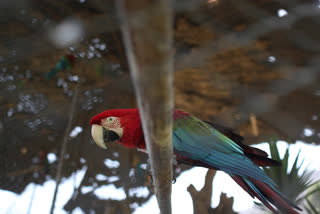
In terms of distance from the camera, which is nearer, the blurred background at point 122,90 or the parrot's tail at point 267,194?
the parrot's tail at point 267,194

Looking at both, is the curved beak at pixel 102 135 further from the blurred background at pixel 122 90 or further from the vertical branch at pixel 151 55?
the vertical branch at pixel 151 55

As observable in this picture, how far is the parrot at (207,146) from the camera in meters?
0.84

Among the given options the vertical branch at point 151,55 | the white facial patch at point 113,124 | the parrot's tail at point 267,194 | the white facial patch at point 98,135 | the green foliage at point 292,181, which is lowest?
the parrot's tail at point 267,194

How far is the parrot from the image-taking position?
2.74 feet

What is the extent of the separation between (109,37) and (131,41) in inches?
68.2

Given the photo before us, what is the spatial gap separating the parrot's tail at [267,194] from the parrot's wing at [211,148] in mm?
28

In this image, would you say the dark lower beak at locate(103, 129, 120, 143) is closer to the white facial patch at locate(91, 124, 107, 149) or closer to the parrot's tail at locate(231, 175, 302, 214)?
the white facial patch at locate(91, 124, 107, 149)

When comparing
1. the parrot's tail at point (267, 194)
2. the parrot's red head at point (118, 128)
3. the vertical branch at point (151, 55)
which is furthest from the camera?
the parrot's red head at point (118, 128)

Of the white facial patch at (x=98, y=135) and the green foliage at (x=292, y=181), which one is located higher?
the white facial patch at (x=98, y=135)

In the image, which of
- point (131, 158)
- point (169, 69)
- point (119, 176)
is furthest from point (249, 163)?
point (131, 158)

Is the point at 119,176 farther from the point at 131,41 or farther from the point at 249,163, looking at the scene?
the point at 131,41

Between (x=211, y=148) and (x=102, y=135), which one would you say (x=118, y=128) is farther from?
(x=211, y=148)

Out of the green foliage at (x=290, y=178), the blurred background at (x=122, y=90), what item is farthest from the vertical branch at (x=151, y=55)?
the green foliage at (x=290, y=178)

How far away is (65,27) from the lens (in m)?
0.80
